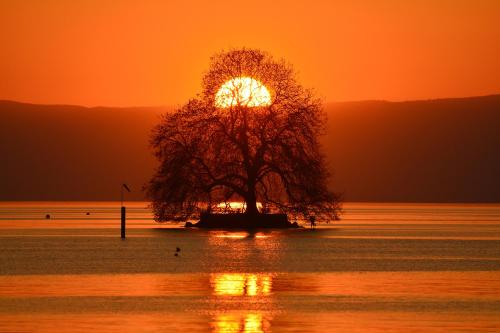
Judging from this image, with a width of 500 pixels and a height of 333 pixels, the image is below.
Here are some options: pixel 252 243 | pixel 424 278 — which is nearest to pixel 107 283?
pixel 424 278

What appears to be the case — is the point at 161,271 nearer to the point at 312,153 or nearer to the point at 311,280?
the point at 311,280

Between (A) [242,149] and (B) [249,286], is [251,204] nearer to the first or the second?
(A) [242,149]

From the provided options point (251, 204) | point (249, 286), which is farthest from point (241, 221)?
point (249, 286)

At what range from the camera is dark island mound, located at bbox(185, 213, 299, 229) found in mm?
98938

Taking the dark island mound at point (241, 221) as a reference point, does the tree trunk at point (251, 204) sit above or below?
above

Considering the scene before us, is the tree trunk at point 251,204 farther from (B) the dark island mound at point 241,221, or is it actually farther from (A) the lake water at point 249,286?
(A) the lake water at point 249,286

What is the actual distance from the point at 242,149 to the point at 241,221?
5.58 m

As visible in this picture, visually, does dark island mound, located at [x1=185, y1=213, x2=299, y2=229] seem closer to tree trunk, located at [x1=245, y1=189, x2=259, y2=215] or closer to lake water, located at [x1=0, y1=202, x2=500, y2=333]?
tree trunk, located at [x1=245, y1=189, x2=259, y2=215]

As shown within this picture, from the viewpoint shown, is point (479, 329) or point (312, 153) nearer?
point (479, 329)

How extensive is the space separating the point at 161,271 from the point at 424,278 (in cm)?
1217

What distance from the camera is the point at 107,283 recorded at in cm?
4972

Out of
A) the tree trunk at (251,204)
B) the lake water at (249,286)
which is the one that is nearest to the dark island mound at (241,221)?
the tree trunk at (251,204)

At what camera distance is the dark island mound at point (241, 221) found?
98.9m

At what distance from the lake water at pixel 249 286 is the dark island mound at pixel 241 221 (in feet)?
35.6
